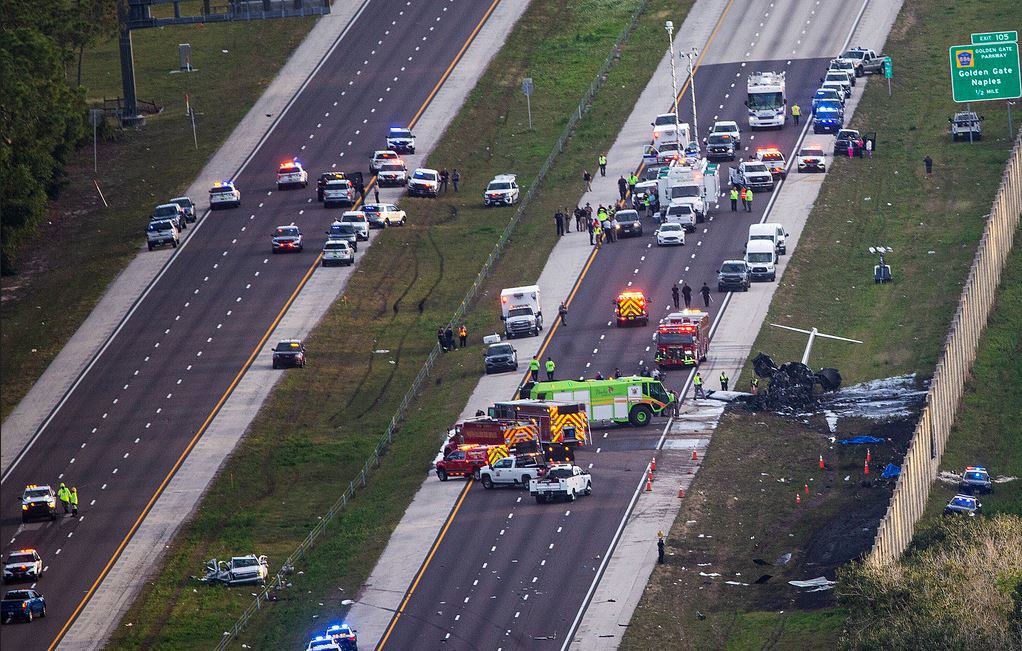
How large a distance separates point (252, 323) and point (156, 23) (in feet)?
75.7

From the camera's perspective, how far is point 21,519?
10188 centimetres

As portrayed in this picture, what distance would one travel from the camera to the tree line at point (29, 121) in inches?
5054

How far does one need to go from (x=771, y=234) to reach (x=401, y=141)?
33.0 m

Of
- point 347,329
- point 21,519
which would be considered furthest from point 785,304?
point 21,519

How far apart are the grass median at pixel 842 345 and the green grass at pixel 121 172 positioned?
39.7 m

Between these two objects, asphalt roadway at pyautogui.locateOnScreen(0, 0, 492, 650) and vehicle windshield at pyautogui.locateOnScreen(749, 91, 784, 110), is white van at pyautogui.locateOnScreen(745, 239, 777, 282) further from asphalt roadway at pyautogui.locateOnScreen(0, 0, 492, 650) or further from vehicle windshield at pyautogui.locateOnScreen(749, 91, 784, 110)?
asphalt roadway at pyautogui.locateOnScreen(0, 0, 492, 650)

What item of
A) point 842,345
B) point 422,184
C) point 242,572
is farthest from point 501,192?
point 242,572

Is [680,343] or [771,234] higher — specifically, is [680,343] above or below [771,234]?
below

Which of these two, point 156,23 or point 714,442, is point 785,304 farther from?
point 156,23

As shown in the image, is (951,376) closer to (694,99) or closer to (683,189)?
(683,189)

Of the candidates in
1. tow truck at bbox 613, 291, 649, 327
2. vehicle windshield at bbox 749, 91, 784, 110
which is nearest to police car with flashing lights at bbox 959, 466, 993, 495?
tow truck at bbox 613, 291, 649, 327

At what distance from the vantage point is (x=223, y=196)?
140000 millimetres

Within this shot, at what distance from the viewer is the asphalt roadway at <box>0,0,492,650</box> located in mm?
100625

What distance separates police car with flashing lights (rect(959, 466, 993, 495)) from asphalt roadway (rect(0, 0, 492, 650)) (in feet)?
119
